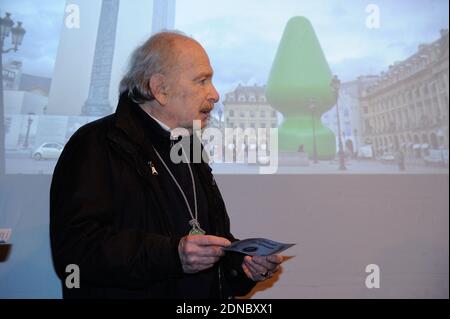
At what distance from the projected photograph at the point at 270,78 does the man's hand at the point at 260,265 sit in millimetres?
740


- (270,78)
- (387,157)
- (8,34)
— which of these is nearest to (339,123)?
(387,157)

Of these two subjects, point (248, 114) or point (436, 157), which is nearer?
point (248, 114)

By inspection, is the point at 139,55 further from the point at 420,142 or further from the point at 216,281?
the point at 420,142

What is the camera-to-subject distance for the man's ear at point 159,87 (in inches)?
39.8

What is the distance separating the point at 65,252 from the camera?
0.77 m

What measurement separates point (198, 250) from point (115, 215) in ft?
0.83

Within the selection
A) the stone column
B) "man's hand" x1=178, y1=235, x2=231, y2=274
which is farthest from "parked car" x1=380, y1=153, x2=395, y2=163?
the stone column

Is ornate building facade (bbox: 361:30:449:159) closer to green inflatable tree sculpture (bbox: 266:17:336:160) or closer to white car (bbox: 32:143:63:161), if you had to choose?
green inflatable tree sculpture (bbox: 266:17:336:160)

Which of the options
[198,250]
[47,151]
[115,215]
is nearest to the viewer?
[198,250]

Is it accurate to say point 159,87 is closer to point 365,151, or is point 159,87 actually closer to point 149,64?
point 149,64

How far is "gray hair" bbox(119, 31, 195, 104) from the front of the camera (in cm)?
102

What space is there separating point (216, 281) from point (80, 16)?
140cm

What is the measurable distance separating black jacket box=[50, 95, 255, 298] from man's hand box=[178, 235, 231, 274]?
2 centimetres

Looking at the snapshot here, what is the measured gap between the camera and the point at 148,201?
35.3 inches
